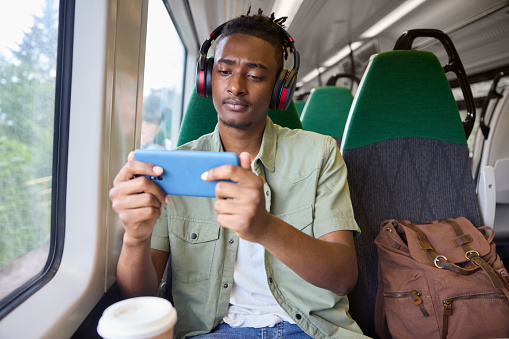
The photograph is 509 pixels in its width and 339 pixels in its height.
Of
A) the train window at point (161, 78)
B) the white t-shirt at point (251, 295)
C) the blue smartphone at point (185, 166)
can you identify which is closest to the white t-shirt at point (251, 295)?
the white t-shirt at point (251, 295)

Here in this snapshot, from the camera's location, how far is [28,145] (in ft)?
→ 3.47

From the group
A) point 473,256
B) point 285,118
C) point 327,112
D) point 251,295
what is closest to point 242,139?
point 285,118

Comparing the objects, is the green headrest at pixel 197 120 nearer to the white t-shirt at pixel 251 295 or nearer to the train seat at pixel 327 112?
the white t-shirt at pixel 251 295

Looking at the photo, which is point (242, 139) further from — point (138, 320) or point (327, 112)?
point (327, 112)

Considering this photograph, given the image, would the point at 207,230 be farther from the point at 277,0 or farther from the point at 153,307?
the point at 277,0

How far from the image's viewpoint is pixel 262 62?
136 centimetres

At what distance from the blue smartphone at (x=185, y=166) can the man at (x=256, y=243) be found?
20 centimetres

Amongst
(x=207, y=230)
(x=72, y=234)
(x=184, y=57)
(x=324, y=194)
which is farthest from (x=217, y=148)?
(x=184, y=57)

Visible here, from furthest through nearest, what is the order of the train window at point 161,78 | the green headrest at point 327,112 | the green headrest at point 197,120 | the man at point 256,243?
the green headrest at point 327,112
the train window at point 161,78
the green headrest at point 197,120
the man at point 256,243

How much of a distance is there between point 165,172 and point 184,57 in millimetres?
3090

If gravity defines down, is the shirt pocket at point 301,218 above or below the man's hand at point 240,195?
below

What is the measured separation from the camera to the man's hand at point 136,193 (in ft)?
2.68

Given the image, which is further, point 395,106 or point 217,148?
point 395,106

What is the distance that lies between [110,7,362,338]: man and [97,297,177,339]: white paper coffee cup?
0.36m
